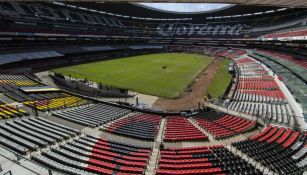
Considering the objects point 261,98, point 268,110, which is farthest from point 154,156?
point 261,98

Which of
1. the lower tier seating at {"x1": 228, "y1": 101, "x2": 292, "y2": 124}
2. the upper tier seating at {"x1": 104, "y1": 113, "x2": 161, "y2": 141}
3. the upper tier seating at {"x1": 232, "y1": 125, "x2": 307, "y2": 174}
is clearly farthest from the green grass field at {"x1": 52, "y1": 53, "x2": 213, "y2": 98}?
the upper tier seating at {"x1": 232, "y1": 125, "x2": 307, "y2": 174}

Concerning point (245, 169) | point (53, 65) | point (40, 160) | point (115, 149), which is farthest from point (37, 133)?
point (53, 65)

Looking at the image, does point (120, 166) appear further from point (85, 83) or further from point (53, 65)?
point (53, 65)

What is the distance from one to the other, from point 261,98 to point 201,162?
25204 mm

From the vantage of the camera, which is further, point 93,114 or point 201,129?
point 93,114

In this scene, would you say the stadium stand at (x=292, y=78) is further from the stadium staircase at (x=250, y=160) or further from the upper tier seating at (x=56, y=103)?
the upper tier seating at (x=56, y=103)

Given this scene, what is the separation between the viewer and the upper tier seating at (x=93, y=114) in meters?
29.8

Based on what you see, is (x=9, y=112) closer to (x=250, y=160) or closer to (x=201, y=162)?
(x=201, y=162)

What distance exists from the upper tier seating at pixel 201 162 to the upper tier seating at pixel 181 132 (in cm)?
256

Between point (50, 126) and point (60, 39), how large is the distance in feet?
223

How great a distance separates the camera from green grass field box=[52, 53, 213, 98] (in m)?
51.2

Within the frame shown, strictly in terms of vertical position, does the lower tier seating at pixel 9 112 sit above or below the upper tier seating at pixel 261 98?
above

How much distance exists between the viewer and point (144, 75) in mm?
62594

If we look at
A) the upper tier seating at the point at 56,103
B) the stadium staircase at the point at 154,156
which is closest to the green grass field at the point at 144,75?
the upper tier seating at the point at 56,103
